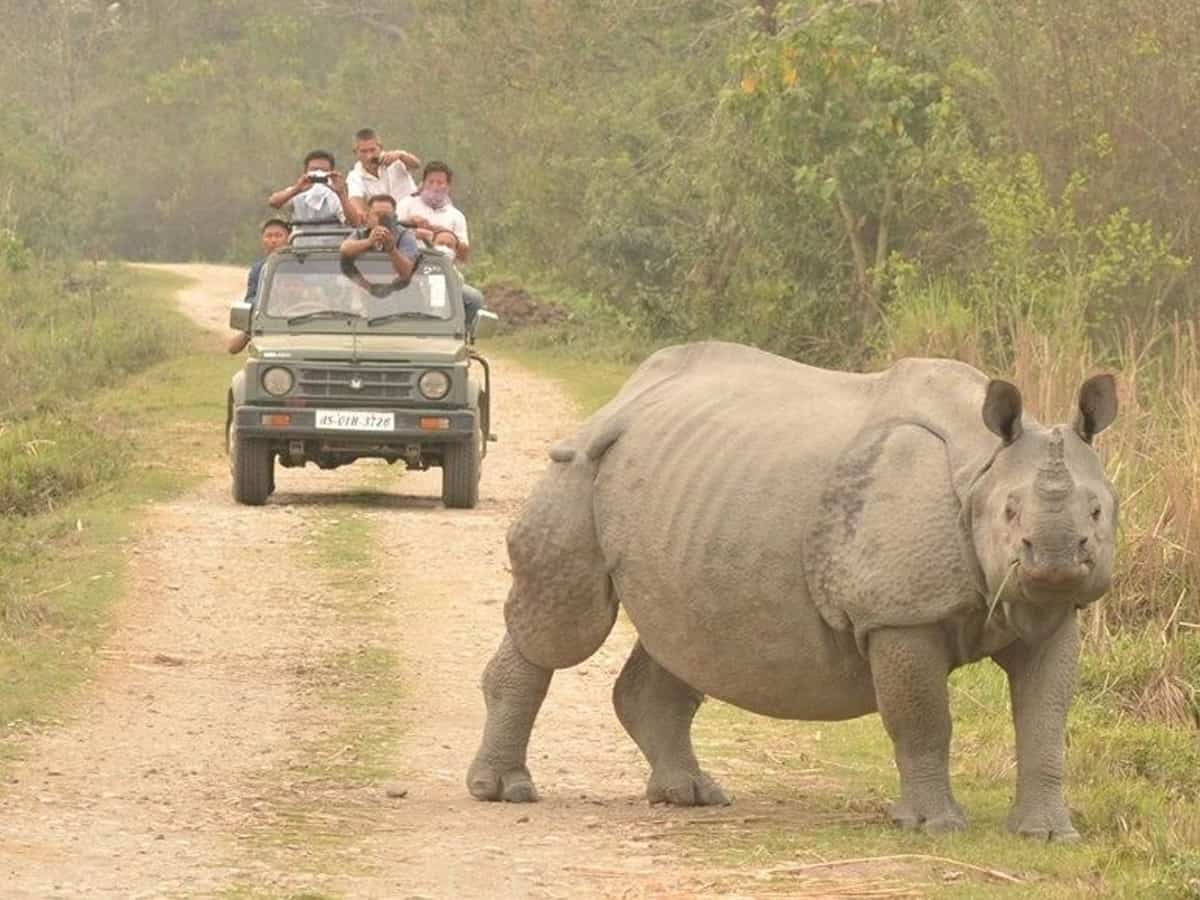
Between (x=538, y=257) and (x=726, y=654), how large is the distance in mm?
33377

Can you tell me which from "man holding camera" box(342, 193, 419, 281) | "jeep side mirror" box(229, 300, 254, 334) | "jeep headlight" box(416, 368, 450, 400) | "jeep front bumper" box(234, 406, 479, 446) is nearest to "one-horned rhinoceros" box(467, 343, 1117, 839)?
"jeep front bumper" box(234, 406, 479, 446)

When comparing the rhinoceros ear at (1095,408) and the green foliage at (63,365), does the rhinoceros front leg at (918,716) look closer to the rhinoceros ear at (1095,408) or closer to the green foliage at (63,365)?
the rhinoceros ear at (1095,408)

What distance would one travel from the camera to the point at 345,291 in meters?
19.1

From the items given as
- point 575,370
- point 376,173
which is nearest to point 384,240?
point 376,173

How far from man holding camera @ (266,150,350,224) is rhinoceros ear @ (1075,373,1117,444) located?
40.2 feet

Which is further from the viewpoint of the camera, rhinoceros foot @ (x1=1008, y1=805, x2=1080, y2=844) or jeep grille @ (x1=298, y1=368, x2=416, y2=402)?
jeep grille @ (x1=298, y1=368, x2=416, y2=402)

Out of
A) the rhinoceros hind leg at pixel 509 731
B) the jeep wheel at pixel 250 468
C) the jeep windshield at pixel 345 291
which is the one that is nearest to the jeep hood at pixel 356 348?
the jeep windshield at pixel 345 291

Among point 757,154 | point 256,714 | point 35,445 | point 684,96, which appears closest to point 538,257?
point 684,96

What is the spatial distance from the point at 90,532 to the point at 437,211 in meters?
4.60

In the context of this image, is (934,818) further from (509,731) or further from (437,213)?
(437,213)

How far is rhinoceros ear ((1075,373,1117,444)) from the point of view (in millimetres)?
7910

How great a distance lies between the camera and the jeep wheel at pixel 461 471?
61.3 feet

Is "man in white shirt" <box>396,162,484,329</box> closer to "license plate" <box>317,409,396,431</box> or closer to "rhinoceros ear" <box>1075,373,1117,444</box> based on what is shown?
"license plate" <box>317,409,396,431</box>

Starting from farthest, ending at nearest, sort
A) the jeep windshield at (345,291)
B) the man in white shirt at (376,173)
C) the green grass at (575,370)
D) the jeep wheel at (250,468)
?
the green grass at (575,370) < the man in white shirt at (376,173) < the jeep windshield at (345,291) < the jeep wheel at (250,468)
